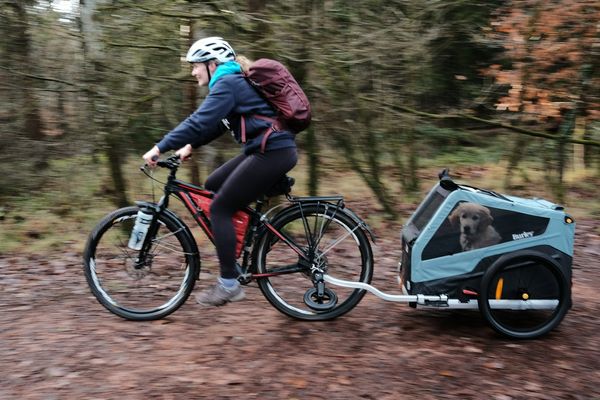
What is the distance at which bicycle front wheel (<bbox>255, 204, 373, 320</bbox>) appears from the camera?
4.46m

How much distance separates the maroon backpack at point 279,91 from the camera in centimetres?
415

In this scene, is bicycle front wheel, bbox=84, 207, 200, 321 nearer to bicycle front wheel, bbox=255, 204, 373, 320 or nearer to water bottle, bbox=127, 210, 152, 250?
water bottle, bbox=127, 210, 152, 250

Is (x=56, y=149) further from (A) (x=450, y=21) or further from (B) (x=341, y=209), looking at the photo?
(A) (x=450, y=21)

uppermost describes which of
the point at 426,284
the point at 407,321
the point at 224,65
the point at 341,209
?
the point at 224,65

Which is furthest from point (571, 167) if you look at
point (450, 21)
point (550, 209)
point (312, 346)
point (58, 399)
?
point (58, 399)

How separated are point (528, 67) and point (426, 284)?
14.3ft

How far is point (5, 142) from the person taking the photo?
285 inches

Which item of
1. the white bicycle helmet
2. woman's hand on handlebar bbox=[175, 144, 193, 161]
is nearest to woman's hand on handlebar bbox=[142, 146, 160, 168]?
woman's hand on handlebar bbox=[175, 144, 193, 161]

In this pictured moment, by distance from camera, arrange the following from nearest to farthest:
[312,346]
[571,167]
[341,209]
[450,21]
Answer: [312,346]
[341,209]
[450,21]
[571,167]

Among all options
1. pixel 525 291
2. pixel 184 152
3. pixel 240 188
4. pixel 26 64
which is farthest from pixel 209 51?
pixel 26 64

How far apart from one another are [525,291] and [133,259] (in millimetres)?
2814

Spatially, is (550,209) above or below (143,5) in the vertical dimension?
below

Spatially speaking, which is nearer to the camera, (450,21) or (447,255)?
(447,255)

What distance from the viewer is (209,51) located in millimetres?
4258
